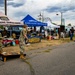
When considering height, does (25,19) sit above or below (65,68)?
above

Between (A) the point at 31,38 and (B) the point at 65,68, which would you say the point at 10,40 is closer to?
(A) the point at 31,38

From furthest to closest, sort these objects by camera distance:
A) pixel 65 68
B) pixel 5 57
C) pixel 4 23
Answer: pixel 4 23
pixel 5 57
pixel 65 68

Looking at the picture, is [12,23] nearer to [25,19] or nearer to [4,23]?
[4,23]

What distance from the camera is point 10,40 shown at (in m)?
21.9

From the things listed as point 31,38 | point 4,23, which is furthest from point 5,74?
point 31,38

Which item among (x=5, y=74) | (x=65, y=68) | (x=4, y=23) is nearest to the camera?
(x=5, y=74)

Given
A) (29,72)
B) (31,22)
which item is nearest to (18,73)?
(29,72)

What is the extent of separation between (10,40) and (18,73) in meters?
13.1

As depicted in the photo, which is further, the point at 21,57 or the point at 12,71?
the point at 21,57

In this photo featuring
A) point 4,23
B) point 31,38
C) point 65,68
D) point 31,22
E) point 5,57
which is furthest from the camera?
point 31,22

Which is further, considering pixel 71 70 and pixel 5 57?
pixel 5 57

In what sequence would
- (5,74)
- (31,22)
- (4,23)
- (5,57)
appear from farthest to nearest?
(31,22) → (4,23) → (5,57) → (5,74)

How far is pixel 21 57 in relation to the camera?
1323 centimetres

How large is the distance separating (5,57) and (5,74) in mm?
3681
